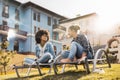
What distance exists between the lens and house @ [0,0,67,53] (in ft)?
146

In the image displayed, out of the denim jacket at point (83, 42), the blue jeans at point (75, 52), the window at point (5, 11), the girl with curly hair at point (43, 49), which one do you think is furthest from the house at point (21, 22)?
the blue jeans at point (75, 52)

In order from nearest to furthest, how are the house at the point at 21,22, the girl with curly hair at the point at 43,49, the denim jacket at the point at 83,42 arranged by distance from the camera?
the denim jacket at the point at 83,42
the girl with curly hair at the point at 43,49
the house at the point at 21,22

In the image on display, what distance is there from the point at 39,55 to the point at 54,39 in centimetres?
4661

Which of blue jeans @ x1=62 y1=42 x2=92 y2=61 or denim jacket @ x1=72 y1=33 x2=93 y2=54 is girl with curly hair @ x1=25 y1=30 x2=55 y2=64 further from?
denim jacket @ x1=72 y1=33 x2=93 y2=54

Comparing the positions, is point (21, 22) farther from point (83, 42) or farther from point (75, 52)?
point (75, 52)

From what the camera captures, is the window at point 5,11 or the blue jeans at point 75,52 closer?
the blue jeans at point 75,52

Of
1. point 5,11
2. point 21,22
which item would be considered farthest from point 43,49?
point 21,22

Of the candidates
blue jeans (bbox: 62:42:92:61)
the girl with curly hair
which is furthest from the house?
blue jeans (bbox: 62:42:92:61)

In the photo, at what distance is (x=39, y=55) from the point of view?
927 cm

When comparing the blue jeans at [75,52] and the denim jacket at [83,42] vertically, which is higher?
the denim jacket at [83,42]

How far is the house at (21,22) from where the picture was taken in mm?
44406

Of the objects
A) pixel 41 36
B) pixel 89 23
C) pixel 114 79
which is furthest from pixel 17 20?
pixel 114 79

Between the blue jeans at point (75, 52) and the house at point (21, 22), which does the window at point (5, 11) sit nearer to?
the house at point (21, 22)

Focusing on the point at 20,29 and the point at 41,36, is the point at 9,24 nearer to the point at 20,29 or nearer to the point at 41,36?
the point at 20,29
